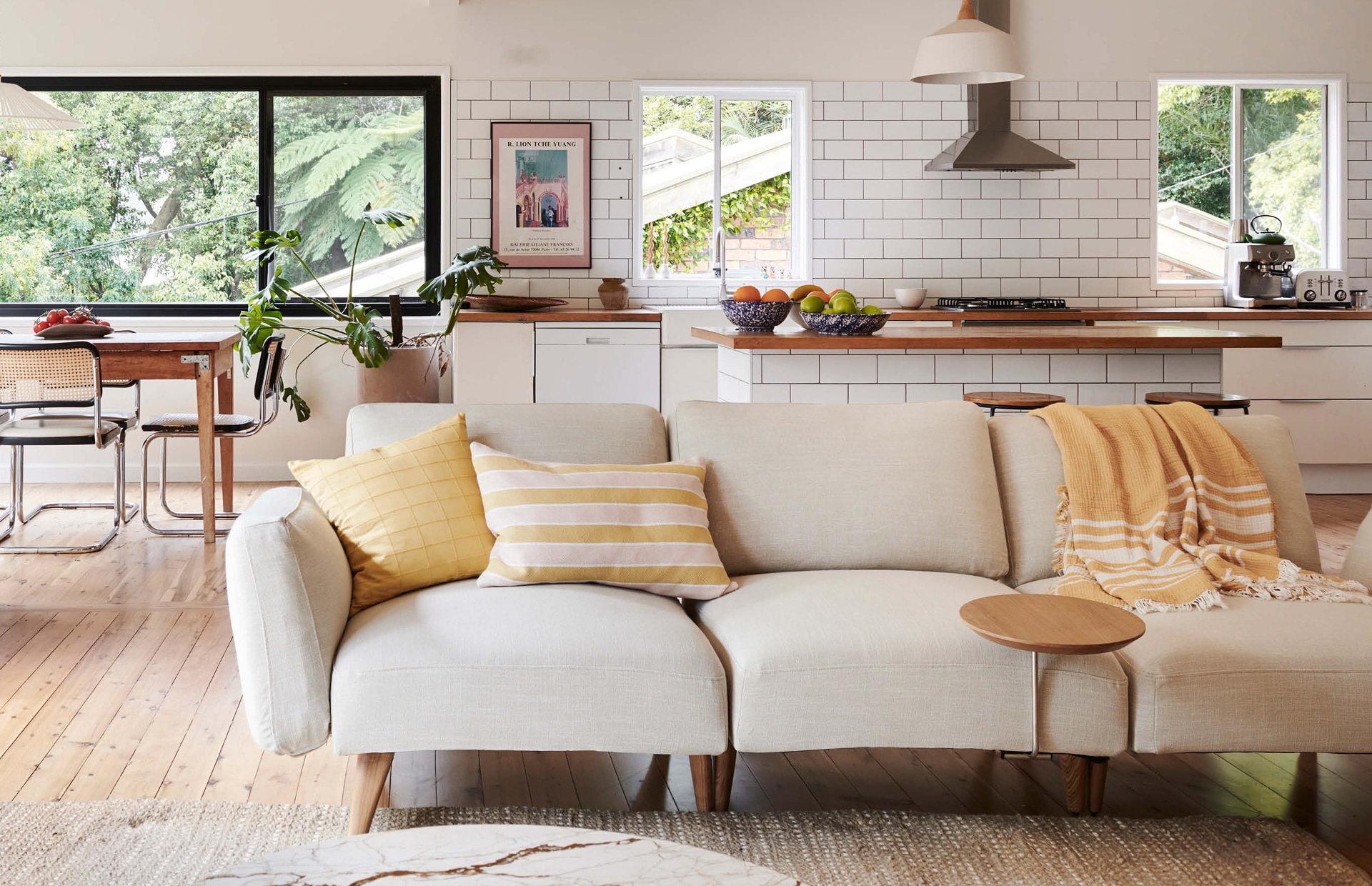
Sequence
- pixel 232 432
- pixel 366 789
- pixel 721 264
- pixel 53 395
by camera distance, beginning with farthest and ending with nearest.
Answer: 1. pixel 721 264
2. pixel 232 432
3. pixel 53 395
4. pixel 366 789

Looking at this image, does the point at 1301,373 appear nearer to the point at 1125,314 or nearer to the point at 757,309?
the point at 1125,314

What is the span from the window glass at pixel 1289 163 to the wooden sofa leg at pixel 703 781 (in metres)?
5.62

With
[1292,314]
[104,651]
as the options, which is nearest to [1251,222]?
[1292,314]

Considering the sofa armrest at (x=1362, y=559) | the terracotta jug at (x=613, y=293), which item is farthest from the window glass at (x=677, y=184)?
the sofa armrest at (x=1362, y=559)

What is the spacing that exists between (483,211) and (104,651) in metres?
3.50

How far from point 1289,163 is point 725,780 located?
18.9 ft

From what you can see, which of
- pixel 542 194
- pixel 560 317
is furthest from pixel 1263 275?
pixel 542 194

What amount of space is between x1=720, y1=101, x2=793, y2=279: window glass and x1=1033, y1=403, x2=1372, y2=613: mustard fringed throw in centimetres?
372

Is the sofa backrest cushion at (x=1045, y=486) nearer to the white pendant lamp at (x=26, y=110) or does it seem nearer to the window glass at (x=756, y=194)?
the window glass at (x=756, y=194)

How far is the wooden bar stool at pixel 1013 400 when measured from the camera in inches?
147

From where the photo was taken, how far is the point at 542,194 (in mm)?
6145

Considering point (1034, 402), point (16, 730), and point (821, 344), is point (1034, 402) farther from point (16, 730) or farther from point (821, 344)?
point (16, 730)

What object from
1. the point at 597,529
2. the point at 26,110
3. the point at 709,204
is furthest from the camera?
the point at 709,204

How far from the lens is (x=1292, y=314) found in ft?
19.0
